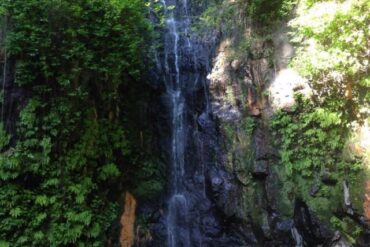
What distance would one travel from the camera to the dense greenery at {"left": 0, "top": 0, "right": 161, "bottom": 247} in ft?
24.9

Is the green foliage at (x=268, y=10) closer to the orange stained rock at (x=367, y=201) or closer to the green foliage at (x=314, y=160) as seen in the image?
the green foliage at (x=314, y=160)

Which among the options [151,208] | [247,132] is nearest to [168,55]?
[247,132]

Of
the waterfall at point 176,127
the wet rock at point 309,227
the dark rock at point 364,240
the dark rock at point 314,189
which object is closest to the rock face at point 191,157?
the waterfall at point 176,127

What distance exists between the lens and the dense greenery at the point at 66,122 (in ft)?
24.9

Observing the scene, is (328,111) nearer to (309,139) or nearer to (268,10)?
(309,139)

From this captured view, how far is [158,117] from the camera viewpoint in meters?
10.6

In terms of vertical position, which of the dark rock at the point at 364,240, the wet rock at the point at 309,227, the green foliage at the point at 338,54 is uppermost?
the green foliage at the point at 338,54

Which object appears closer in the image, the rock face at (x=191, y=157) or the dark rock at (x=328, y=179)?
the dark rock at (x=328, y=179)

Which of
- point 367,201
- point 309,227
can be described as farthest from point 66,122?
point 367,201

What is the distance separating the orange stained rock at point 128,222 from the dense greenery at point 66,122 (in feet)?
1.08

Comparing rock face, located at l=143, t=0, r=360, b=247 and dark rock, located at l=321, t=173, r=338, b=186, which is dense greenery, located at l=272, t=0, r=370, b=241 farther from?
rock face, located at l=143, t=0, r=360, b=247

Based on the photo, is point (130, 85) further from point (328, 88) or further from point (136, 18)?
point (328, 88)

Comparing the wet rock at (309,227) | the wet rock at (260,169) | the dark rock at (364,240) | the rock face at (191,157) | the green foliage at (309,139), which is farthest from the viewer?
the rock face at (191,157)

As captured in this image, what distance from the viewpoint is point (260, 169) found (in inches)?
338
